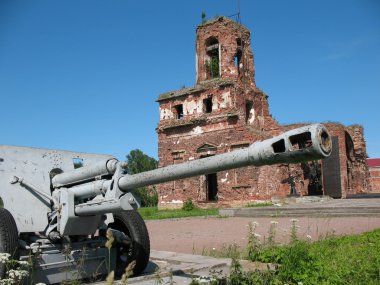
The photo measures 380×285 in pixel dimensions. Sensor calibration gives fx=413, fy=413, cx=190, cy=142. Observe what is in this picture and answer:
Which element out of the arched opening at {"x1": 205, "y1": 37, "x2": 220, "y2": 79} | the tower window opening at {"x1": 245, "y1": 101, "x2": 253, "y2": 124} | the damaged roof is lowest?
the tower window opening at {"x1": 245, "y1": 101, "x2": 253, "y2": 124}

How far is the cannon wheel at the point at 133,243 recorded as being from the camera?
16.3ft

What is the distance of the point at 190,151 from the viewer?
25406 millimetres

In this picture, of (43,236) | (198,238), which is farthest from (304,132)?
(198,238)

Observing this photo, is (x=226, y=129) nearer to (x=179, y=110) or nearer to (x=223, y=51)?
(x=179, y=110)

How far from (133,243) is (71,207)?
0.99m

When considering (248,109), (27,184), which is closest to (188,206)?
(248,109)

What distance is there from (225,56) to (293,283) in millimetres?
22070

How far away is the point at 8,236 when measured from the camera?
167 inches

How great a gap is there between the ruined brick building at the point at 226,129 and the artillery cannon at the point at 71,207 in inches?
710

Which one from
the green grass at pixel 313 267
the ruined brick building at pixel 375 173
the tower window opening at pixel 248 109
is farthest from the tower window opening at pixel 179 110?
the ruined brick building at pixel 375 173

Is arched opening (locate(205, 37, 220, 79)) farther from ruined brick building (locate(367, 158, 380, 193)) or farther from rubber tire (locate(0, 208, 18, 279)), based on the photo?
ruined brick building (locate(367, 158, 380, 193))

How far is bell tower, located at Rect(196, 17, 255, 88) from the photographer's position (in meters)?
25.1

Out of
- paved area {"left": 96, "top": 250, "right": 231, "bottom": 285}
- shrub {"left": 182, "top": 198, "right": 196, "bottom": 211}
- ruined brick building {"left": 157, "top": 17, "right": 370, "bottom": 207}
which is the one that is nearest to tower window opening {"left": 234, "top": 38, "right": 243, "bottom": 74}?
ruined brick building {"left": 157, "top": 17, "right": 370, "bottom": 207}

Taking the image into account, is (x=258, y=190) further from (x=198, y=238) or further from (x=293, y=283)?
(x=293, y=283)
